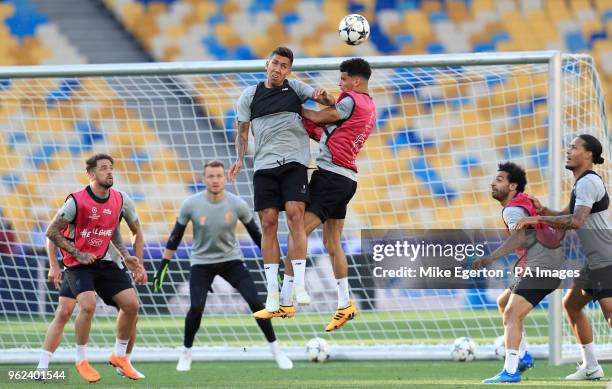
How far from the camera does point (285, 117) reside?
777cm

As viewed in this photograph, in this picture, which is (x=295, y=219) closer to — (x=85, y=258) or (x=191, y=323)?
(x=85, y=258)

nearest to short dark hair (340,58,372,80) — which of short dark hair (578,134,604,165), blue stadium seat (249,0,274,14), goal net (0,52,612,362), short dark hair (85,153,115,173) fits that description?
short dark hair (578,134,604,165)

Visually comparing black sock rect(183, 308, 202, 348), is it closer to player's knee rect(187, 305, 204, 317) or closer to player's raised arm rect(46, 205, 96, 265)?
player's knee rect(187, 305, 204, 317)

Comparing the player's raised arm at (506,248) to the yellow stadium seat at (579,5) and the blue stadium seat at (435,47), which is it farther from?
the yellow stadium seat at (579,5)

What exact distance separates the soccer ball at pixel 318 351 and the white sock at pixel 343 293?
2.87 m

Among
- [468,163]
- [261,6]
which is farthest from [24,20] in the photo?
[468,163]

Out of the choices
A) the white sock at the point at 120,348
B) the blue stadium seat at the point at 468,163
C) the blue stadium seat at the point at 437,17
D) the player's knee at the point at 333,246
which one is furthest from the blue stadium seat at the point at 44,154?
the blue stadium seat at the point at 437,17

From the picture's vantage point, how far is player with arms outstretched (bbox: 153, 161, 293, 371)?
10180 mm

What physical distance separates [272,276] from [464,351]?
343 centimetres

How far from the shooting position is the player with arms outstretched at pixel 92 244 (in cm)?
863

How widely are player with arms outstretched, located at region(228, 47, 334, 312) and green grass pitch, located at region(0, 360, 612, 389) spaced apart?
121 cm

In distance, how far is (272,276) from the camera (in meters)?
7.87

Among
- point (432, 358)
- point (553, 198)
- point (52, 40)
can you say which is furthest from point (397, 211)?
point (52, 40)

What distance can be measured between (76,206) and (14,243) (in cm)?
396
